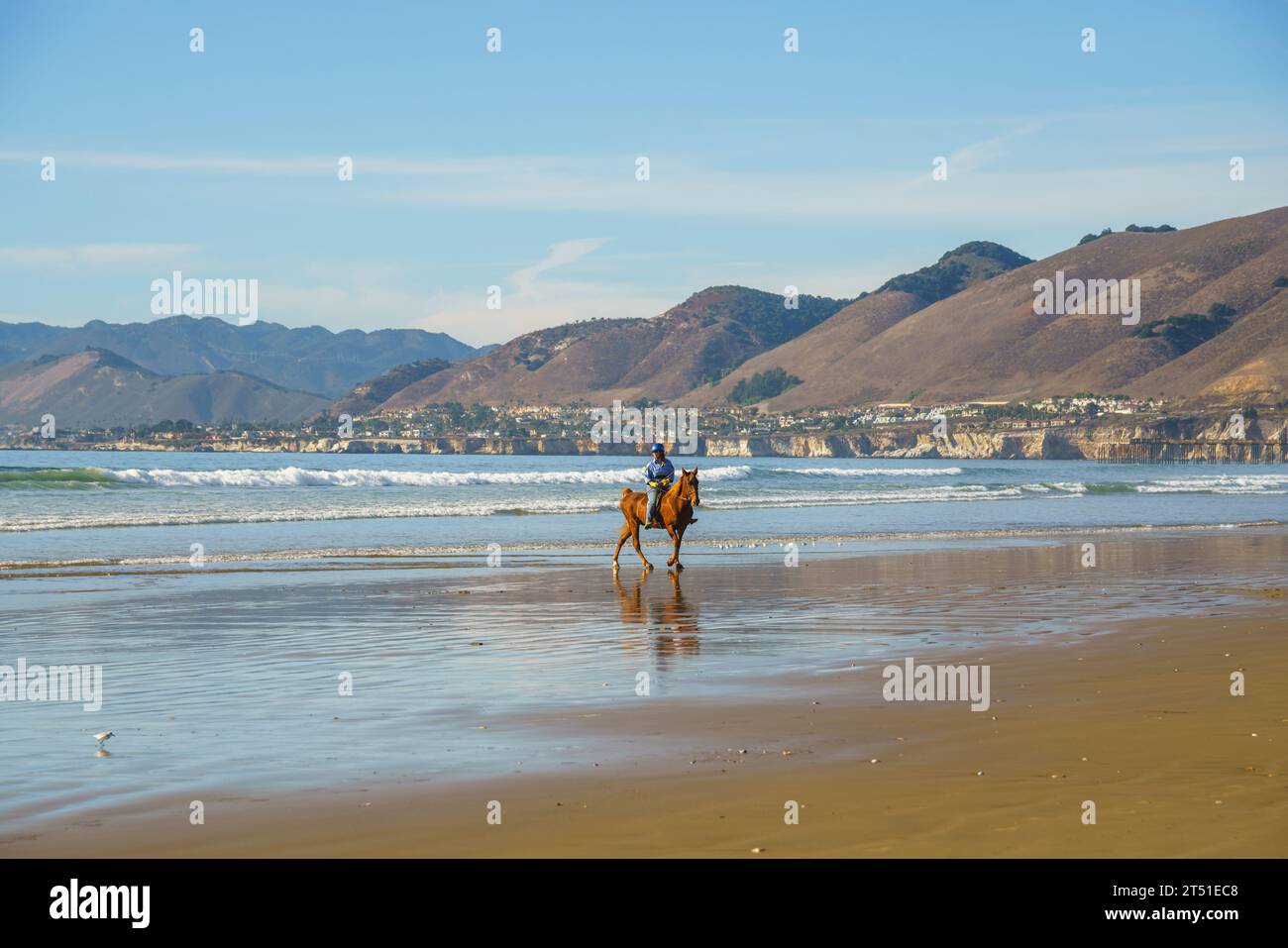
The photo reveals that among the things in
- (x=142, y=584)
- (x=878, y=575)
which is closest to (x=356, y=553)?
(x=142, y=584)

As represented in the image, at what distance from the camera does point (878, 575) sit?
22.7 metres

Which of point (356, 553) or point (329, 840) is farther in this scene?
point (356, 553)

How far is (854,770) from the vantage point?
27.4 feet

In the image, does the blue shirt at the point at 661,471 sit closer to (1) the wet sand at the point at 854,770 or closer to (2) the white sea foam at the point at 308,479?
(1) the wet sand at the point at 854,770

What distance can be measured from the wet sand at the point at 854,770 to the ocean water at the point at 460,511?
1707 cm

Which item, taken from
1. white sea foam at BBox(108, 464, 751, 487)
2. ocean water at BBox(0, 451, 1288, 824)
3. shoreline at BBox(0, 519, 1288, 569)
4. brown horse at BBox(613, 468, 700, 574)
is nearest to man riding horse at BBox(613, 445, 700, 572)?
brown horse at BBox(613, 468, 700, 574)

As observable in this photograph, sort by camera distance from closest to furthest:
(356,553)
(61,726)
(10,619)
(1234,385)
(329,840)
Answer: (329,840)
(61,726)
(10,619)
(356,553)
(1234,385)

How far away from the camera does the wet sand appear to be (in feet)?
22.3

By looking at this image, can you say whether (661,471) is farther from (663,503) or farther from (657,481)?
(663,503)

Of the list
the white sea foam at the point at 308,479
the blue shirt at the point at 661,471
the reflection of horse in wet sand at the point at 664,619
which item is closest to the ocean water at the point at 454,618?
the reflection of horse in wet sand at the point at 664,619

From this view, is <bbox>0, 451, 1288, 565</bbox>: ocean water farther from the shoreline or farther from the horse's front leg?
the horse's front leg

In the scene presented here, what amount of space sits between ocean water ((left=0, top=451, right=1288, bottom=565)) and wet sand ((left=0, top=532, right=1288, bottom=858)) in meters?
17.1
